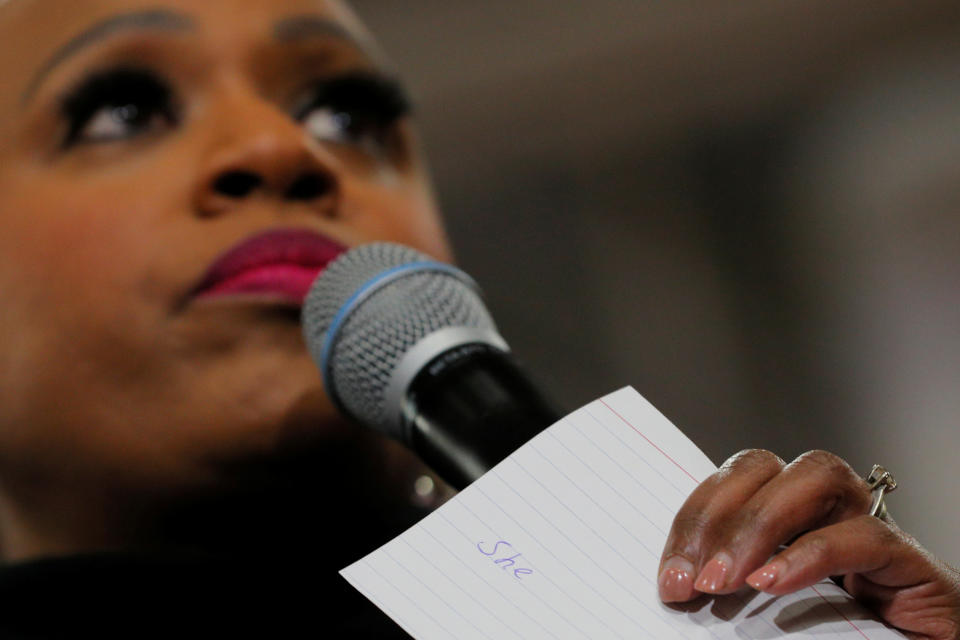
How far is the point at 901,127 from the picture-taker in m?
2.14

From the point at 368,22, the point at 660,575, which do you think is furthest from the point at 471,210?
the point at 660,575

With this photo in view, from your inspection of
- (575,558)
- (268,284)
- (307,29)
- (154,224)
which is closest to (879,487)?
(575,558)

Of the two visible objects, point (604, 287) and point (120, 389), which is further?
point (604, 287)

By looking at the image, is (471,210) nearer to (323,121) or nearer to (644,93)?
(644,93)

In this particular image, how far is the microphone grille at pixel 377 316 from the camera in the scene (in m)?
0.65

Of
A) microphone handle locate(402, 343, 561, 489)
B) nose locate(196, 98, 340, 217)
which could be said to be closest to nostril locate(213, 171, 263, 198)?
nose locate(196, 98, 340, 217)

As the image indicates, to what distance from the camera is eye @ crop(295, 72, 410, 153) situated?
104 centimetres

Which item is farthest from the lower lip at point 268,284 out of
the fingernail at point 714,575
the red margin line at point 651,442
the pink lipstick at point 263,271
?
the fingernail at point 714,575

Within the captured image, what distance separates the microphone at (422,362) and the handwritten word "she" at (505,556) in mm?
67

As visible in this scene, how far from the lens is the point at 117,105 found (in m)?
0.95

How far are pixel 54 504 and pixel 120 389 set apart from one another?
0.12 meters

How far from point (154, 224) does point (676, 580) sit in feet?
1.82

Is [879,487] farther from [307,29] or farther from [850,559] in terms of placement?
[307,29]

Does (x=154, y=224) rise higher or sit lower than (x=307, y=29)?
lower
